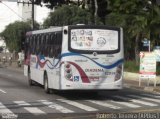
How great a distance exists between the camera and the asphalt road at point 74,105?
49.8 feet

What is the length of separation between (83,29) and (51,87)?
3.05 m

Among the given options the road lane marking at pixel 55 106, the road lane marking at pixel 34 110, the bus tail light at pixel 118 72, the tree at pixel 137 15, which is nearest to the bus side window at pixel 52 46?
the bus tail light at pixel 118 72

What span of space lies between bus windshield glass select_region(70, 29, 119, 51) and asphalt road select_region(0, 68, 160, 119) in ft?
6.81

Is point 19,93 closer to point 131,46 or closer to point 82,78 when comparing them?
point 82,78

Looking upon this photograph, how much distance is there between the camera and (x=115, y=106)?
18047 mm

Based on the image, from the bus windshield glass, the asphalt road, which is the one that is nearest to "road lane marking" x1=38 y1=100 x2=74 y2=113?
the asphalt road

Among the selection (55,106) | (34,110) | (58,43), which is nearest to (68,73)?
(58,43)

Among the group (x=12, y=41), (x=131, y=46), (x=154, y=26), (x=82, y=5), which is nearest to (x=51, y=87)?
(x=154, y=26)

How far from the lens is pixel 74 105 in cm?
1825

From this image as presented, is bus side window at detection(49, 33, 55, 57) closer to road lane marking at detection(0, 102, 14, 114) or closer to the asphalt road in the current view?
the asphalt road

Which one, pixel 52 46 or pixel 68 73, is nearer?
pixel 68 73

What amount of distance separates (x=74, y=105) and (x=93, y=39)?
10.9 feet

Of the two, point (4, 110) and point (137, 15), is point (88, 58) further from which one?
point (137, 15)

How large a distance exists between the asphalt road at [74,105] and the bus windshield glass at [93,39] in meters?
2.07
